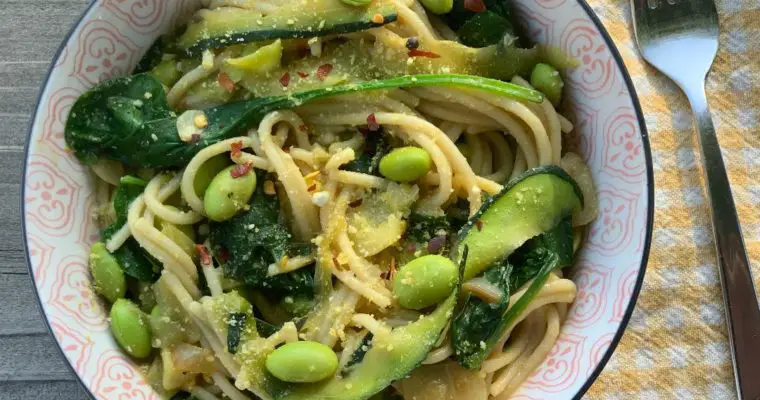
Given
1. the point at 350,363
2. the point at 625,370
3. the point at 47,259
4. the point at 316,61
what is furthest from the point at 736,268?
the point at 47,259

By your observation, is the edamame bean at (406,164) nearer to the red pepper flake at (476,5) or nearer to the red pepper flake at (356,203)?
the red pepper flake at (356,203)

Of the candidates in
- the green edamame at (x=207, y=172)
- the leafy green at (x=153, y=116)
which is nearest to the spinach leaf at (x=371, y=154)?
the leafy green at (x=153, y=116)

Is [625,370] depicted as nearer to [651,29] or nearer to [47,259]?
[651,29]

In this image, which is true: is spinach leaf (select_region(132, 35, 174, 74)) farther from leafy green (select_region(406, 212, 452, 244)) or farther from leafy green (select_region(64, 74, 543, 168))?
leafy green (select_region(406, 212, 452, 244))

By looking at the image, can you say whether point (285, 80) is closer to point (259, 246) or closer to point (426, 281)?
point (259, 246)

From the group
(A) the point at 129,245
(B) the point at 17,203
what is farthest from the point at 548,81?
(B) the point at 17,203
